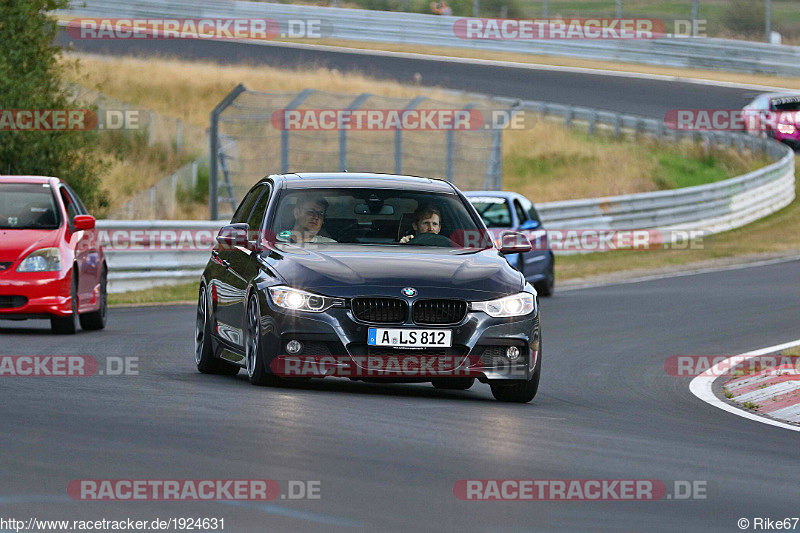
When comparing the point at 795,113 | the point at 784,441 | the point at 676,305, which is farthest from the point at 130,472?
the point at 795,113

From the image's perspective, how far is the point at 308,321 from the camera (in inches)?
400

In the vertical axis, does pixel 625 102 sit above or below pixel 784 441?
below

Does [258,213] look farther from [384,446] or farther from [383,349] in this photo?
[384,446]

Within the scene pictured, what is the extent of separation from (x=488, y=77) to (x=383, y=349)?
40701mm

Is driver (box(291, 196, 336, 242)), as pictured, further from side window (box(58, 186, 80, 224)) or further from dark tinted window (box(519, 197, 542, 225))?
dark tinted window (box(519, 197, 542, 225))

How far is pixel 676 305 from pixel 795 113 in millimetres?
24431

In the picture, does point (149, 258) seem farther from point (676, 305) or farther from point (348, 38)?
point (348, 38)

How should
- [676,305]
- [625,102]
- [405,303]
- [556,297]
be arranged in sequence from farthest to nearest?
[625,102]
[556,297]
[676,305]
[405,303]

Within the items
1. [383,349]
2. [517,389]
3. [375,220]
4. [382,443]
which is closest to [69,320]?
[375,220]

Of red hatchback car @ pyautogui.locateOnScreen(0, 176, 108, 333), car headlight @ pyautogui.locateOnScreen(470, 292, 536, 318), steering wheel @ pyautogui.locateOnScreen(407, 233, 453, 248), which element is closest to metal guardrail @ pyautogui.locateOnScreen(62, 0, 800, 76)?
red hatchback car @ pyautogui.locateOnScreen(0, 176, 108, 333)

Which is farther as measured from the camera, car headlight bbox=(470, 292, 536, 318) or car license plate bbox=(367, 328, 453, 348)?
car headlight bbox=(470, 292, 536, 318)

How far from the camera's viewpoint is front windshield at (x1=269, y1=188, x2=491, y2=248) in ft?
36.4

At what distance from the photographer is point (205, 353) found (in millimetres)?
12164

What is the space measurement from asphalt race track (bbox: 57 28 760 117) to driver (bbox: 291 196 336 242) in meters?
35.9
